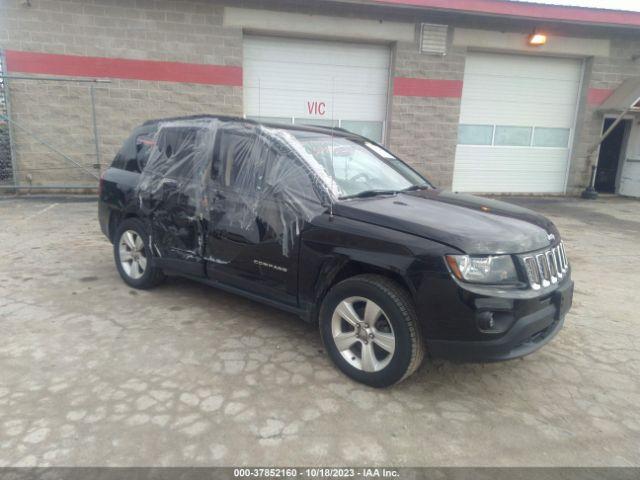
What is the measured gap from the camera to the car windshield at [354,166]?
3592mm

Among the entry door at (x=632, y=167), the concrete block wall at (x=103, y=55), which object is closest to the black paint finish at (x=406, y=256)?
the concrete block wall at (x=103, y=55)

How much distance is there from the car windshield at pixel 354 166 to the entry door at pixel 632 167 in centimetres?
1307

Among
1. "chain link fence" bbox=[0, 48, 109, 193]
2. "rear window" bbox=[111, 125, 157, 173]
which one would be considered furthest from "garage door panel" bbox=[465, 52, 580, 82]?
"rear window" bbox=[111, 125, 157, 173]

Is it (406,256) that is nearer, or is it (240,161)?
(406,256)

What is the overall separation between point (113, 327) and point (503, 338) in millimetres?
3126

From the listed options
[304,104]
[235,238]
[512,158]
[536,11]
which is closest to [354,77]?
[304,104]

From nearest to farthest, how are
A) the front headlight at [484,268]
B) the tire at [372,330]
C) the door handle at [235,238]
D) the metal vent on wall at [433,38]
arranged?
1. the front headlight at [484,268]
2. the tire at [372,330]
3. the door handle at [235,238]
4. the metal vent on wall at [433,38]

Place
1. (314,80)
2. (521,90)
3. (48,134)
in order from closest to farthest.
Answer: (48,134), (314,80), (521,90)

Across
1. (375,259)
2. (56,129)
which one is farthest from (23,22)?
(375,259)

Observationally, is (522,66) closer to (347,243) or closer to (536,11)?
(536,11)

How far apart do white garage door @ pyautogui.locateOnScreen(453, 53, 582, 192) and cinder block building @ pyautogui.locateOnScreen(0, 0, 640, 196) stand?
0.04 meters

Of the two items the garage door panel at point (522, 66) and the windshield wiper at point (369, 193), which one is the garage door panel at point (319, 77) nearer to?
the garage door panel at point (522, 66)

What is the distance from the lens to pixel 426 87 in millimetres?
12055

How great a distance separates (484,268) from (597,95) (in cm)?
1319
